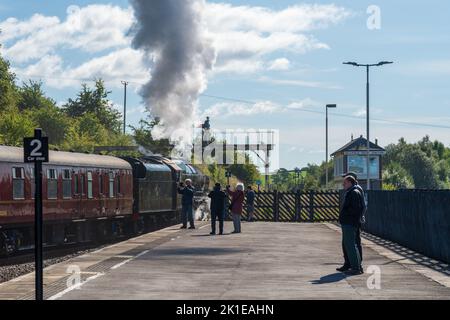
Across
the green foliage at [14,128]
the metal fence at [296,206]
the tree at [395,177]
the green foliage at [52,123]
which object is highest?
the green foliage at [52,123]

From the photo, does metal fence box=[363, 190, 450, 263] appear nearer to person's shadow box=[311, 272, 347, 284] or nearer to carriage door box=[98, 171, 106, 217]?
person's shadow box=[311, 272, 347, 284]

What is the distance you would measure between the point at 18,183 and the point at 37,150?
12.3 meters

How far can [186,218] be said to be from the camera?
34.6 metres

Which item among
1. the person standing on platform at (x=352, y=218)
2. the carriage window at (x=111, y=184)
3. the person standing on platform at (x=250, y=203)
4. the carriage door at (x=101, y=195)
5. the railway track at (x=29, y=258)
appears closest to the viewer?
the person standing on platform at (x=352, y=218)

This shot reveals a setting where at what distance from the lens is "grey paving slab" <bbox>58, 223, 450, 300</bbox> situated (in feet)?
48.1

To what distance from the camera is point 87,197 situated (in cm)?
3166

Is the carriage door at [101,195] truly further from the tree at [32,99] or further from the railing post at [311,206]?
the tree at [32,99]

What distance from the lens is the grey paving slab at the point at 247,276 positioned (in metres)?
14.7

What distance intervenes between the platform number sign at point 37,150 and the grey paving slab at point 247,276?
2.11 m

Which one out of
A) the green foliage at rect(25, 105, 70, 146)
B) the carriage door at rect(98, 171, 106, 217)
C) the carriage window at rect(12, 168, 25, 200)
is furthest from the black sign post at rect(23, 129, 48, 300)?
the green foliage at rect(25, 105, 70, 146)

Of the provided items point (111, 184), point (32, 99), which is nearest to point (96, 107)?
point (32, 99)

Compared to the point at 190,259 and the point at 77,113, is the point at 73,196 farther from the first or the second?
the point at 77,113

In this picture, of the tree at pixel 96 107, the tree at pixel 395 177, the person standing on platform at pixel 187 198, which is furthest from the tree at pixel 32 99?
the person standing on platform at pixel 187 198
